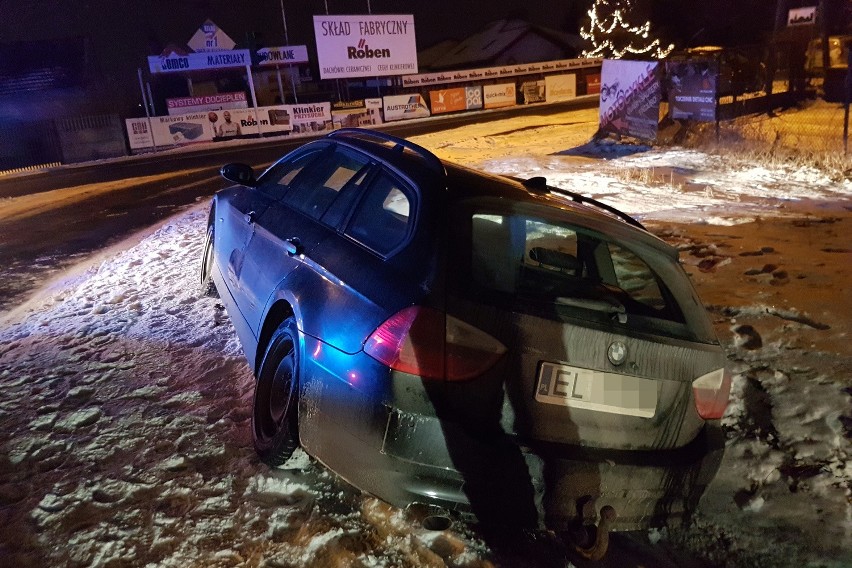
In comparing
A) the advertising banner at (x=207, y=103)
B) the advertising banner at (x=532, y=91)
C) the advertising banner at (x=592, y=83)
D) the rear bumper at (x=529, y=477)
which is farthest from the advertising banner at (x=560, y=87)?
the rear bumper at (x=529, y=477)

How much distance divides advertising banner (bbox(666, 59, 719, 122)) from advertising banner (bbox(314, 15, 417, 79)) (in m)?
19.3

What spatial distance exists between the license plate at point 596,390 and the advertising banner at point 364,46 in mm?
29614

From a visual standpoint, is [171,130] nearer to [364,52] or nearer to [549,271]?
[364,52]

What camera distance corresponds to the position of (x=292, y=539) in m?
2.91

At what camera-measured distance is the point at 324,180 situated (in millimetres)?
4000

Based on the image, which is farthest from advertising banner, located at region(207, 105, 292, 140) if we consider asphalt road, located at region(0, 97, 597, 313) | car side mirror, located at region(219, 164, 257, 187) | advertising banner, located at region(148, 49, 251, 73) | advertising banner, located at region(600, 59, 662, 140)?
car side mirror, located at region(219, 164, 257, 187)

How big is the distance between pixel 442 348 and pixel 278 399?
1.34 metres

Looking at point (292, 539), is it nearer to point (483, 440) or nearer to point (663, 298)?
point (483, 440)

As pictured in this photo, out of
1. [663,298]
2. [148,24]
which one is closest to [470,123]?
[148,24]

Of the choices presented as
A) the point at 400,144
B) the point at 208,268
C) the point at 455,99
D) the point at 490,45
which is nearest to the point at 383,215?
the point at 400,144

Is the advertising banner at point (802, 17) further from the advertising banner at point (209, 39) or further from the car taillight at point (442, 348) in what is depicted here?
the car taillight at point (442, 348)

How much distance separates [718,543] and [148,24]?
112 feet

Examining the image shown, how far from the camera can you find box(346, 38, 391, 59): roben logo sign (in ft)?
101

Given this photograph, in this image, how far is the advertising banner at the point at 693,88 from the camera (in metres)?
13.8
